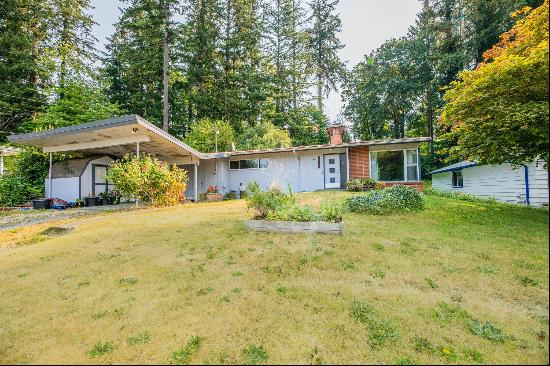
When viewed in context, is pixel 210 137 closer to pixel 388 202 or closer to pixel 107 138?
pixel 107 138

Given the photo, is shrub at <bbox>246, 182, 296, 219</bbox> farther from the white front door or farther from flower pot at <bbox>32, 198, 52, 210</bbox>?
flower pot at <bbox>32, 198, 52, 210</bbox>

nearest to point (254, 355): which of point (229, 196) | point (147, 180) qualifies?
point (147, 180)

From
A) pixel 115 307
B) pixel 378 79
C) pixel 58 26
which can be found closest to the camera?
pixel 115 307

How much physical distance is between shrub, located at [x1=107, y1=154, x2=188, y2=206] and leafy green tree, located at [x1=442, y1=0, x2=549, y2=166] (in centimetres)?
997

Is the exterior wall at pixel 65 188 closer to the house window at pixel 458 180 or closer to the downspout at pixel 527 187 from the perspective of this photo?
the downspout at pixel 527 187

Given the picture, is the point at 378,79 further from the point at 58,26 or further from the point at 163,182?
the point at 58,26

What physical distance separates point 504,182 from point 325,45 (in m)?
21.3

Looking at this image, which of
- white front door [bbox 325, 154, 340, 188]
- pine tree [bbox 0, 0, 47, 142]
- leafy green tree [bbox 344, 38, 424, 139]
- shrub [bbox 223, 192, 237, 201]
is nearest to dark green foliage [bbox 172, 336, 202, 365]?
white front door [bbox 325, 154, 340, 188]

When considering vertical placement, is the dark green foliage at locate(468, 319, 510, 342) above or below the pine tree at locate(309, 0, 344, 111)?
below

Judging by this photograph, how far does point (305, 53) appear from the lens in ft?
88.9

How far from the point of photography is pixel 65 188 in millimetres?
12758

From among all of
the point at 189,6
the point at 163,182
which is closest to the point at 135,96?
the point at 189,6

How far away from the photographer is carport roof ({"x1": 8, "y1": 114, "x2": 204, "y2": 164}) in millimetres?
9977

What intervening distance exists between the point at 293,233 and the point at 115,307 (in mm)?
3527
